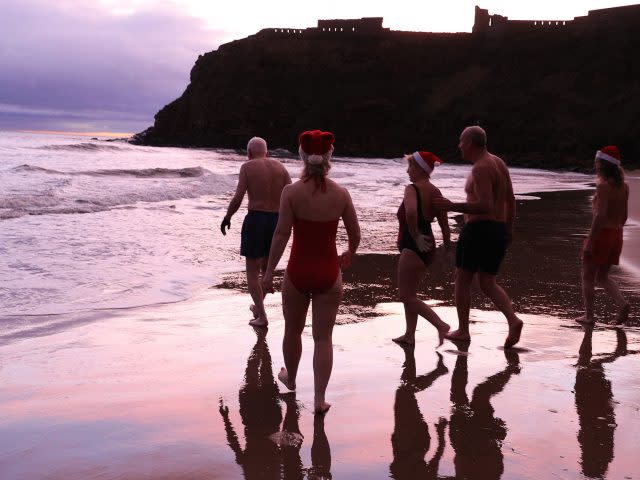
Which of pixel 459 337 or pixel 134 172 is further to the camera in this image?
pixel 134 172

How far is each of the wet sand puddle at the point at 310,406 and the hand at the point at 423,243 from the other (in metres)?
0.80

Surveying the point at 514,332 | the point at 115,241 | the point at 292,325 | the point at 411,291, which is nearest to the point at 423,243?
the point at 411,291

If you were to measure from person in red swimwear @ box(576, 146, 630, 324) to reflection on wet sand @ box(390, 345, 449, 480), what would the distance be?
91.3 inches

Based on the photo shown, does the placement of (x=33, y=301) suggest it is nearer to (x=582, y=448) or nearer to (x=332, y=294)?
(x=332, y=294)

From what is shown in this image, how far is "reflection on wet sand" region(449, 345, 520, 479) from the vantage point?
11.4 ft

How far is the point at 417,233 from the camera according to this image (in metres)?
5.46

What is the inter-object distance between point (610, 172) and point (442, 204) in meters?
1.98

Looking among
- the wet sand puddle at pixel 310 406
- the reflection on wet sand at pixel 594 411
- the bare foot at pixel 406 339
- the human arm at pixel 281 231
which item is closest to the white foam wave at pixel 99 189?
the wet sand puddle at pixel 310 406

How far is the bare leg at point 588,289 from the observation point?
647 cm

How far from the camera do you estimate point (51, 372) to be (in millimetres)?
4746

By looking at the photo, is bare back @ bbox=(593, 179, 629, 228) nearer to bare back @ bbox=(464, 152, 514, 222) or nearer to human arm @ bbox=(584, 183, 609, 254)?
human arm @ bbox=(584, 183, 609, 254)

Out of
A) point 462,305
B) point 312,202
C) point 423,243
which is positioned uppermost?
point 312,202

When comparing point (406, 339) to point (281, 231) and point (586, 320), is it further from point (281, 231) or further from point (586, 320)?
point (281, 231)

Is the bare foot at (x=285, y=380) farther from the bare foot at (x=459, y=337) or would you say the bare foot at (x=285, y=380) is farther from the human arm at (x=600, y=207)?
the human arm at (x=600, y=207)
